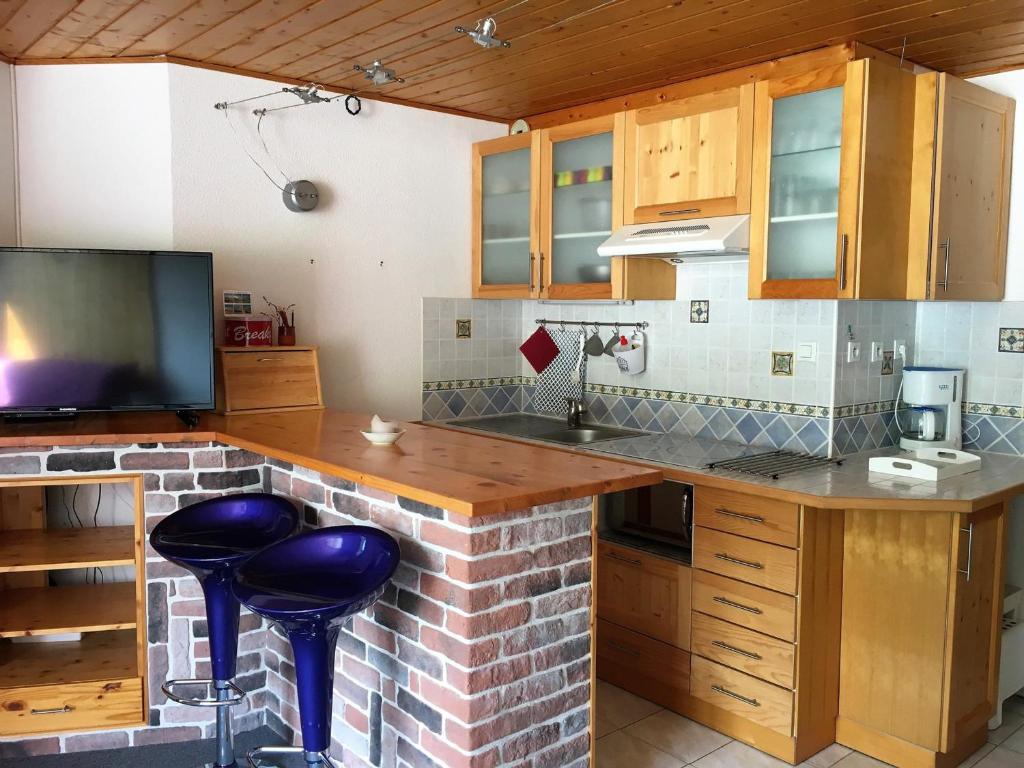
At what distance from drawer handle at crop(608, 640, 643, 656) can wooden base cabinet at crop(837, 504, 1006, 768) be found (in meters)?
0.73

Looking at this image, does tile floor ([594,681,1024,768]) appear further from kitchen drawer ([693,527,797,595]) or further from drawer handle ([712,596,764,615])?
kitchen drawer ([693,527,797,595])

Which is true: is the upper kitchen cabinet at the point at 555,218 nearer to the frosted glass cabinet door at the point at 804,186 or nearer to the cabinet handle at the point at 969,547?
the frosted glass cabinet door at the point at 804,186

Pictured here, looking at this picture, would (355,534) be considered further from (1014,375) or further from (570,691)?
(1014,375)

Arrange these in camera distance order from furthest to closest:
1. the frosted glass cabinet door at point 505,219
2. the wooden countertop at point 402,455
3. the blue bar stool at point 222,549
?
the frosted glass cabinet door at point 505,219 → the blue bar stool at point 222,549 → the wooden countertop at point 402,455

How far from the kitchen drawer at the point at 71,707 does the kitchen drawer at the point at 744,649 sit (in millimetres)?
1914

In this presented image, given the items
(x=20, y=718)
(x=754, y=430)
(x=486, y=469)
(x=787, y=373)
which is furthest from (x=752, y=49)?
(x=20, y=718)

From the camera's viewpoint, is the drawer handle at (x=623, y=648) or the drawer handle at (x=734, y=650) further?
the drawer handle at (x=623, y=648)

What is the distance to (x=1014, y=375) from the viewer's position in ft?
11.0

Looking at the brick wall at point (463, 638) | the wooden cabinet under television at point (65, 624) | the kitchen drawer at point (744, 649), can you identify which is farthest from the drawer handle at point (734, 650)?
the wooden cabinet under television at point (65, 624)

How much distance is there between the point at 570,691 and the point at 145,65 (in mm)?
2736

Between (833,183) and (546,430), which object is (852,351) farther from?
(546,430)

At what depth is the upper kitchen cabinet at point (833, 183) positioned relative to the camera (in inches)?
116

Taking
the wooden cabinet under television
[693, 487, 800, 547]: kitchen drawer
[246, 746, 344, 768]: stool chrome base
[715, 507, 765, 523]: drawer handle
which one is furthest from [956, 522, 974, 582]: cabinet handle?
the wooden cabinet under television

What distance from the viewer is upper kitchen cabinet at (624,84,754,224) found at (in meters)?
3.23
